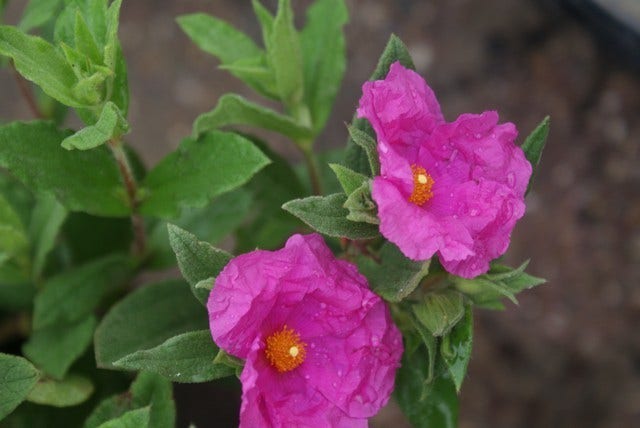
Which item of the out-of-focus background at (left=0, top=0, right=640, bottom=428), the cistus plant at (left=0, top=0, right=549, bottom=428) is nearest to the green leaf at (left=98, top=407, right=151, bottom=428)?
the cistus plant at (left=0, top=0, right=549, bottom=428)

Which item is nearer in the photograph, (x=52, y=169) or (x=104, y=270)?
(x=52, y=169)

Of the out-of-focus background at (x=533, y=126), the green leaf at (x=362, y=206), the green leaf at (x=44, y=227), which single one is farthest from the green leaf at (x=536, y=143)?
the out-of-focus background at (x=533, y=126)

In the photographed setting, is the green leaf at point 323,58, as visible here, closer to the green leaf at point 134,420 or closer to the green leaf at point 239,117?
the green leaf at point 239,117

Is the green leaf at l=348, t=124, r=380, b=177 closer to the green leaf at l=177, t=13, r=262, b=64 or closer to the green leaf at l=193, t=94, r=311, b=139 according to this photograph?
the green leaf at l=193, t=94, r=311, b=139

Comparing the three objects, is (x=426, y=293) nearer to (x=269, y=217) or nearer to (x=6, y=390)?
(x=269, y=217)

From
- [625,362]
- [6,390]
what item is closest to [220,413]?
[6,390]

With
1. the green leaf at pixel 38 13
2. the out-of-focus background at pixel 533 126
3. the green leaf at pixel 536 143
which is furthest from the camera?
the out-of-focus background at pixel 533 126
